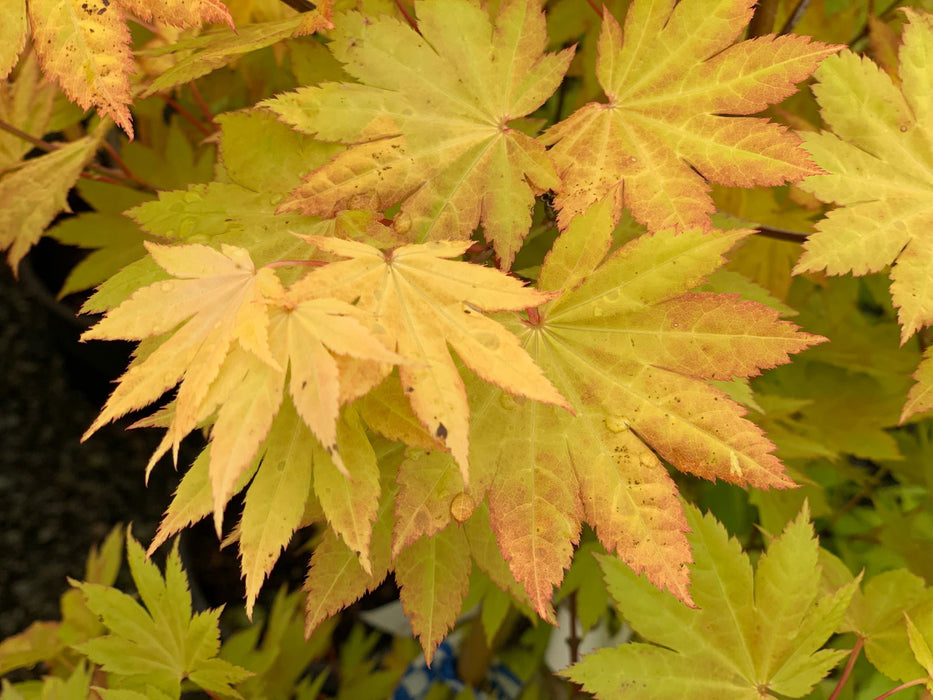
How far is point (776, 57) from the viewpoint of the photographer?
68 centimetres

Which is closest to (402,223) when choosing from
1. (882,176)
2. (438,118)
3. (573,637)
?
(438,118)

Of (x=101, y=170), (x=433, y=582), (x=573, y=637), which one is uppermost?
→ (x=101, y=170)

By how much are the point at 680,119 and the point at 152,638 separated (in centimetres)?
90

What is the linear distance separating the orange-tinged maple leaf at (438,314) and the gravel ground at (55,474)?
1575mm

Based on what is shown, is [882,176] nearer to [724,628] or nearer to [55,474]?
[724,628]

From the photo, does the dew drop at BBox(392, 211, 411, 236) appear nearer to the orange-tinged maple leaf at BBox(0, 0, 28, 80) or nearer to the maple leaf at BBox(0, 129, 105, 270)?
the orange-tinged maple leaf at BBox(0, 0, 28, 80)

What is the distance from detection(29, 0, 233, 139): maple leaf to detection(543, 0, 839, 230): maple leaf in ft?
1.18

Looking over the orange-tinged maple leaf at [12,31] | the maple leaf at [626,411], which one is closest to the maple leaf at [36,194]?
the orange-tinged maple leaf at [12,31]

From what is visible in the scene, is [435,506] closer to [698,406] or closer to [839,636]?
[698,406]

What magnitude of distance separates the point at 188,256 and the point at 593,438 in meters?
0.39

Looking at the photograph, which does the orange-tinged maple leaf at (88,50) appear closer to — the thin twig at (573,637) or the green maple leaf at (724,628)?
the green maple leaf at (724,628)

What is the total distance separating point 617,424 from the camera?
2.20 feet

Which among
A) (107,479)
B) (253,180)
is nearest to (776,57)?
(253,180)

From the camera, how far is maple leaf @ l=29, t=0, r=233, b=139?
2.09 ft
